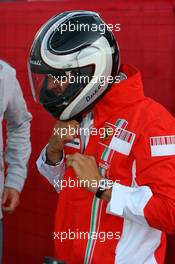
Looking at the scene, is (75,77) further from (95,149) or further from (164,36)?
(164,36)

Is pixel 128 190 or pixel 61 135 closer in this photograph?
pixel 128 190

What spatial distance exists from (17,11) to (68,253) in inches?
60.8

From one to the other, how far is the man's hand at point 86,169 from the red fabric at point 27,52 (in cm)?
96

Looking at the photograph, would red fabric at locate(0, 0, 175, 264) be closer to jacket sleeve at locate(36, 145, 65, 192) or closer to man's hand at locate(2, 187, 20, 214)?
man's hand at locate(2, 187, 20, 214)

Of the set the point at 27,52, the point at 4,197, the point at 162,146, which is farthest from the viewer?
the point at 27,52

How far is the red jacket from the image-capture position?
1.61 metres

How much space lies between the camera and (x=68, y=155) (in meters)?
1.85

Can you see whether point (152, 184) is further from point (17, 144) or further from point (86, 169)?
point (17, 144)

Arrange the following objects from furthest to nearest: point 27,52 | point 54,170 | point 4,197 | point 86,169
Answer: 1. point 27,52
2. point 4,197
3. point 54,170
4. point 86,169

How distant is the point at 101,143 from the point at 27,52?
1354mm

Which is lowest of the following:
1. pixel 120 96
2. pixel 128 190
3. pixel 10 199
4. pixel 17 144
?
pixel 10 199

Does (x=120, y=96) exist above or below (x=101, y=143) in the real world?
above

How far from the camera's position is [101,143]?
177 centimetres

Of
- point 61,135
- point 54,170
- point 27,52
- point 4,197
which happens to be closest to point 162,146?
point 61,135
